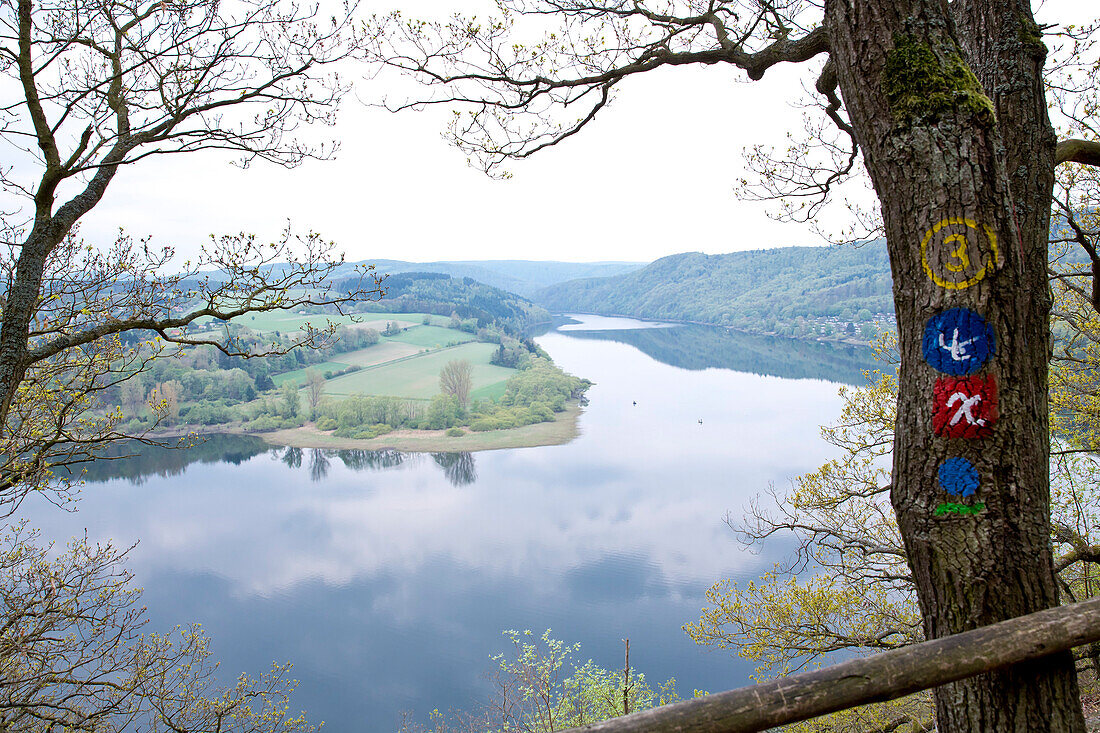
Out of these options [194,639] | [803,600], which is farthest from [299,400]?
[803,600]

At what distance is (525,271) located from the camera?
155 metres

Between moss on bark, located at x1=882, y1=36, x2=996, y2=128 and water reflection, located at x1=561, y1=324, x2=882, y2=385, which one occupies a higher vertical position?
moss on bark, located at x1=882, y1=36, x2=996, y2=128

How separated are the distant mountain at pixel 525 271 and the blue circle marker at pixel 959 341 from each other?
114 meters

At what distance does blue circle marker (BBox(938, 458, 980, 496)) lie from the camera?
1.38 m

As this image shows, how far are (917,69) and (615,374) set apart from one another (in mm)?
43988

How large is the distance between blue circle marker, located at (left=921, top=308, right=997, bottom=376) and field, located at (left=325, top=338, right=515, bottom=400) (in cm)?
4083

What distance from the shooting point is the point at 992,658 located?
1216 mm

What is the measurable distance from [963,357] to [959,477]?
24 centimetres

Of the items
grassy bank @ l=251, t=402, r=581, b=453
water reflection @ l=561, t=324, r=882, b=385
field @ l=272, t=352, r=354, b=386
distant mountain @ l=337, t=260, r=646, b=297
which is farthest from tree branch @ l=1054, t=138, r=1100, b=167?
distant mountain @ l=337, t=260, r=646, b=297

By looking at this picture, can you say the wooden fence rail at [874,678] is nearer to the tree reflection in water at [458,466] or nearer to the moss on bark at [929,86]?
the moss on bark at [929,86]

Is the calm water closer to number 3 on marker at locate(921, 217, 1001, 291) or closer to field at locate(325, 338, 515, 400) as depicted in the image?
field at locate(325, 338, 515, 400)

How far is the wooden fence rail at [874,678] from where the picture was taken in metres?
1.10

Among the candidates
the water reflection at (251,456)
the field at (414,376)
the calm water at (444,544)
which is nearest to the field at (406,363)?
the field at (414,376)

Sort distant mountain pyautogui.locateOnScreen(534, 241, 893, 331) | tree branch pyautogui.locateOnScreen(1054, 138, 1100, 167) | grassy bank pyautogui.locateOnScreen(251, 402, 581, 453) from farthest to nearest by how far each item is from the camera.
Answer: distant mountain pyautogui.locateOnScreen(534, 241, 893, 331) → grassy bank pyautogui.locateOnScreen(251, 402, 581, 453) → tree branch pyautogui.locateOnScreen(1054, 138, 1100, 167)
